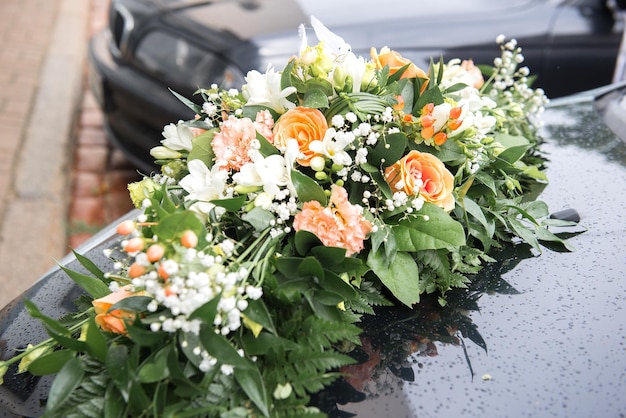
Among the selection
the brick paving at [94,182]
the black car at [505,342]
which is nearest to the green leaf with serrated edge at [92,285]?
the black car at [505,342]

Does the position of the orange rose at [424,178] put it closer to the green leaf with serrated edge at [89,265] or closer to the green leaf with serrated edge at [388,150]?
the green leaf with serrated edge at [388,150]

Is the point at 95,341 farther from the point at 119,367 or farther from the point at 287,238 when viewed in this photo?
the point at 287,238

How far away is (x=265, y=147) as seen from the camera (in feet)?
5.21

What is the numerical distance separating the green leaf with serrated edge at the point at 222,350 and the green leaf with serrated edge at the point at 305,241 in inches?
11.1

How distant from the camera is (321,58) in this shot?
5.33 feet

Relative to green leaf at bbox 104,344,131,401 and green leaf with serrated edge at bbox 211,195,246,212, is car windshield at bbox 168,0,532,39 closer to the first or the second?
green leaf with serrated edge at bbox 211,195,246,212

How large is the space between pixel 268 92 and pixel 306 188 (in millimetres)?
308

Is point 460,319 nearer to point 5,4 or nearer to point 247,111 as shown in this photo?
point 247,111

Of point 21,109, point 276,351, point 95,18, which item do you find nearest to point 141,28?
point 21,109

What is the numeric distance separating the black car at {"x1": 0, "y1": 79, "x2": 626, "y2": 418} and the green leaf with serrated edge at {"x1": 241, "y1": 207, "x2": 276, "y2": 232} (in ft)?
1.06

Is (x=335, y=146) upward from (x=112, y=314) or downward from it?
upward

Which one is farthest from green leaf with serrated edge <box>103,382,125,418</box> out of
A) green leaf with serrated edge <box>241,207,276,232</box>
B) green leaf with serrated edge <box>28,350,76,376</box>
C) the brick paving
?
the brick paving

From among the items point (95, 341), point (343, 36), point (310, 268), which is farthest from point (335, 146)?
point (343, 36)

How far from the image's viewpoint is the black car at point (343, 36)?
11.3 ft
